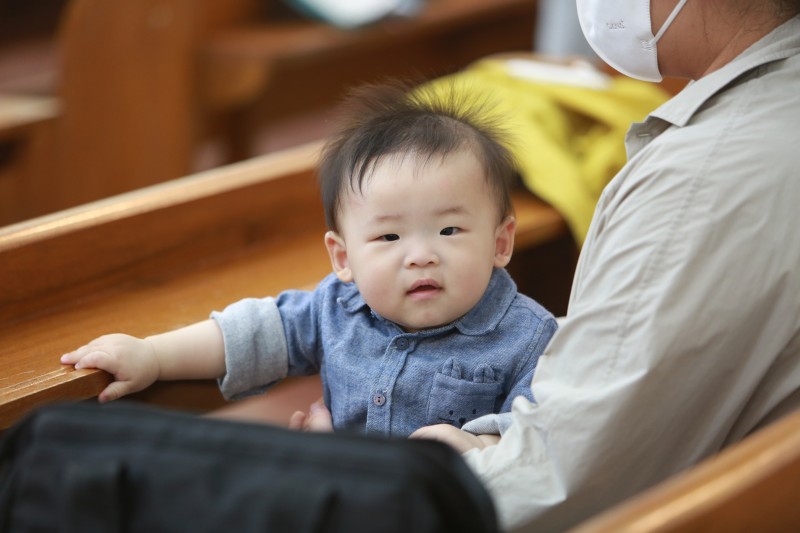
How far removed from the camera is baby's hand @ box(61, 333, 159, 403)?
4.35 ft

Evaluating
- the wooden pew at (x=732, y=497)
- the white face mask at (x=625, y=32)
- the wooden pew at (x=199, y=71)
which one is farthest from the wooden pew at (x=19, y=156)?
the wooden pew at (x=732, y=497)

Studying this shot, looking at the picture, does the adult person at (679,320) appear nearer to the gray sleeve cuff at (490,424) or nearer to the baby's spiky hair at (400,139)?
the gray sleeve cuff at (490,424)

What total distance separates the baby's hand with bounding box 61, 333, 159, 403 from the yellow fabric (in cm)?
80

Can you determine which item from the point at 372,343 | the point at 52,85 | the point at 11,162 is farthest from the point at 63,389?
the point at 52,85

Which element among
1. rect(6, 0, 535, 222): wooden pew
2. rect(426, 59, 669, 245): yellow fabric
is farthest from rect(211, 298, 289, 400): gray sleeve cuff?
rect(426, 59, 669, 245): yellow fabric

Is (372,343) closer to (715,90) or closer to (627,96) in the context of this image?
(715,90)

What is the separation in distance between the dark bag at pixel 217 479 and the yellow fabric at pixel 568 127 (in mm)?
1092

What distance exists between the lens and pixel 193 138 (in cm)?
311

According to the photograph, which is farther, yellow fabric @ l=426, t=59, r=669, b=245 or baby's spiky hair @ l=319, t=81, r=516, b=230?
yellow fabric @ l=426, t=59, r=669, b=245

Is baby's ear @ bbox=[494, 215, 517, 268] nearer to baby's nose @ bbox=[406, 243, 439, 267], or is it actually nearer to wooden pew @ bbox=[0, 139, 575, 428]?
baby's nose @ bbox=[406, 243, 439, 267]

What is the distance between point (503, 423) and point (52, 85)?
262cm

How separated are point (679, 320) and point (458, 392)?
1.12 feet

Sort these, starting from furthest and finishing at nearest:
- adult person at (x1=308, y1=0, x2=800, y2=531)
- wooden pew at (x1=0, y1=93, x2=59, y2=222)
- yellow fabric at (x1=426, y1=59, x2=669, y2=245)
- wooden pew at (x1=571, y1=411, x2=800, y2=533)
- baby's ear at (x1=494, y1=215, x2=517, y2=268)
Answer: wooden pew at (x1=0, y1=93, x2=59, y2=222), yellow fabric at (x1=426, y1=59, x2=669, y2=245), baby's ear at (x1=494, y1=215, x2=517, y2=268), adult person at (x1=308, y1=0, x2=800, y2=531), wooden pew at (x1=571, y1=411, x2=800, y2=533)

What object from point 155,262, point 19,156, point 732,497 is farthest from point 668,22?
point 19,156
